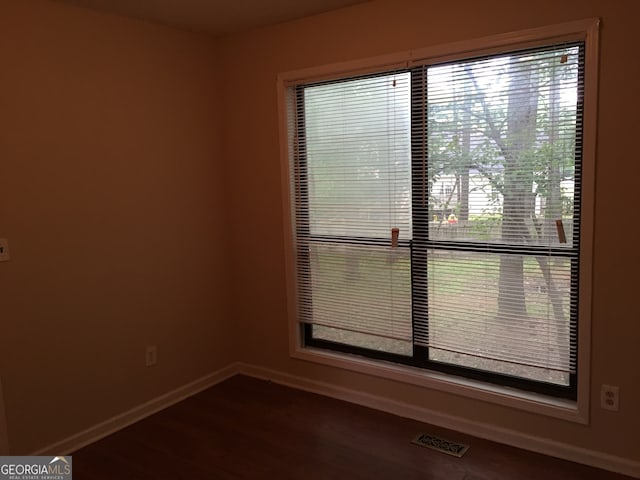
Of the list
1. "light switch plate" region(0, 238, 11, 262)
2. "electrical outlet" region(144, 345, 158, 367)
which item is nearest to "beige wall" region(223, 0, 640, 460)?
"electrical outlet" region(144, 345, 158, 367)

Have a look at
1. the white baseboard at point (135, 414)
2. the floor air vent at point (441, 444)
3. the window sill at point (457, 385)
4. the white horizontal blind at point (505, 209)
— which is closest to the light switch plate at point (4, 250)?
the white baseboard at point (135, 414)

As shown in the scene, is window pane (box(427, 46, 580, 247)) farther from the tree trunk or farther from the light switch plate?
the light switch plate

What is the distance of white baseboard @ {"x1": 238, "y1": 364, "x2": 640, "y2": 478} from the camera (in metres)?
2.47

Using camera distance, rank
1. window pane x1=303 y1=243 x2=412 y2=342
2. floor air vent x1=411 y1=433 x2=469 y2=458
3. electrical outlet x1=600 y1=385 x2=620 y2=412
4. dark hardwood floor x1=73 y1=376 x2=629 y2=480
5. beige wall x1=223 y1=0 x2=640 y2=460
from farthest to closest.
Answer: window pane x1=303 y1=243 x2=412 y2=342, floor air vent x1=411 y1=433 x2=469 y2=458, dark hardwood floor x1=73 y1=376 x2=629 y2=480, electrical outlet x1=600 y1=385 x2=620 y2=412, beige wall x1=223 y1=0 x2=640 y2=460

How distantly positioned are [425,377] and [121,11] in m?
2.73

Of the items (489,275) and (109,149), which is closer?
(489,275)

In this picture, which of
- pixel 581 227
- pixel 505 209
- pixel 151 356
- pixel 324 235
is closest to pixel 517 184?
pixel 505 209

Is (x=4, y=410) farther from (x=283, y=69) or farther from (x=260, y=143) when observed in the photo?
(x=283, y=69)

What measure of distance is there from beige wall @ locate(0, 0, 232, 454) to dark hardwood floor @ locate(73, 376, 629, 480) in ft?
0.98

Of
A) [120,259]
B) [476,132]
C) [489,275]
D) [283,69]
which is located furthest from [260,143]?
[489,275]

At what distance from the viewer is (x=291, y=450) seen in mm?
2754

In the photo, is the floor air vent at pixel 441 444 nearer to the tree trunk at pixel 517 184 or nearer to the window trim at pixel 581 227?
the window trim at pixel 581 227

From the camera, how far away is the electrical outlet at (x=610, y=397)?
2416mm

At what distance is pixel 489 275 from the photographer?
2.71 meters
